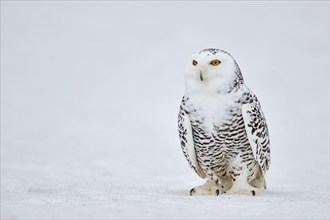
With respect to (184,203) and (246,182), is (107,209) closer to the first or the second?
(184,203)

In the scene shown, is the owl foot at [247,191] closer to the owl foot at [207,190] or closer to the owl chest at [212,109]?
the owl foot at [207,190]

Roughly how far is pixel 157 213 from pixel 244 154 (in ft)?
2.98

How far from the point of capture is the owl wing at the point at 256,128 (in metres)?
4.24

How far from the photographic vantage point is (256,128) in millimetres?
4281

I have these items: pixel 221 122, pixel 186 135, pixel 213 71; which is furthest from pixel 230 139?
pixel 213 71

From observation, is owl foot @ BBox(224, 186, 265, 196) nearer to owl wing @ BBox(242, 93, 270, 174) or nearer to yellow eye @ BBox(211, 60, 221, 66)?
owl wing @ BBox(242, 93, 270, 174)

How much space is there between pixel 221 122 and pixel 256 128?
227 millimetres

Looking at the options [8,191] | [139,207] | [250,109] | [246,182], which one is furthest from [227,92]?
[8,191]

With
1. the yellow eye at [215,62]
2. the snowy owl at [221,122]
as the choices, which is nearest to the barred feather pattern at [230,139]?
the snowy owl at [221,122]

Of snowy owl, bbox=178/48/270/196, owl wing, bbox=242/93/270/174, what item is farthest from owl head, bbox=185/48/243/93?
owl wing, bbox=242/93/270/174

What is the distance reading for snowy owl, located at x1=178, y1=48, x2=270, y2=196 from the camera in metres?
4.22

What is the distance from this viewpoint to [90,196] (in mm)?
4332

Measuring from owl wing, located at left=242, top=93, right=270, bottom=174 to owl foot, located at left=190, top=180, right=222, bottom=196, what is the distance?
0.31 metres

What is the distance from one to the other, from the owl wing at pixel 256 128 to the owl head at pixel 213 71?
5.8 inches
